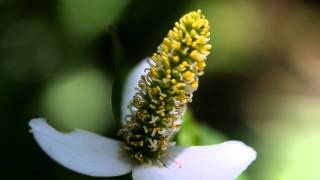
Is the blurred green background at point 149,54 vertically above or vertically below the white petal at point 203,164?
above

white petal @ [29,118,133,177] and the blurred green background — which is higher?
the blurred green background

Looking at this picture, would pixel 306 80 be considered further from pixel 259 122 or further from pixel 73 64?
pixel 73 64

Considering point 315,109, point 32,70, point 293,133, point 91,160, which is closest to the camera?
point 91,160

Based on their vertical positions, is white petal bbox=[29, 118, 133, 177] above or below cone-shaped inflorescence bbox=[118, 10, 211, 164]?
below

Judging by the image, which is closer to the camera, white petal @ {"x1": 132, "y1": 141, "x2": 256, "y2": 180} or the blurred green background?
white petal @ {"x1": 132, "y1": 141, "x2": 256, "y2": 180}

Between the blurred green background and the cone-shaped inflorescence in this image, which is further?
the blurred green background

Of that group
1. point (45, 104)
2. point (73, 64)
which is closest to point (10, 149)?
point (45, 104)
